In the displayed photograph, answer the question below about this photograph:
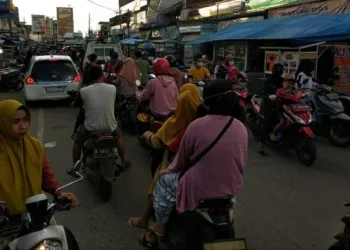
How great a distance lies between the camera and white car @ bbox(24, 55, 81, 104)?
11.4 m

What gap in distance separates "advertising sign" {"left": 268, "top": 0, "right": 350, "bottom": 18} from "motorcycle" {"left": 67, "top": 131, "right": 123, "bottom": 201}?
36.3 ft

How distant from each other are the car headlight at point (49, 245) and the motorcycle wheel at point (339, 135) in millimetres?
6681

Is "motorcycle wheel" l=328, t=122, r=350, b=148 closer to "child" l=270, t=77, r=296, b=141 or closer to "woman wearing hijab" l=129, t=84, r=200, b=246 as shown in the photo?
"child" l=270, t=77, r=296, b=141

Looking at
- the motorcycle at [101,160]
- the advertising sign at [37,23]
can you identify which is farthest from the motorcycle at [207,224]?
the advertising sign at [37,23]

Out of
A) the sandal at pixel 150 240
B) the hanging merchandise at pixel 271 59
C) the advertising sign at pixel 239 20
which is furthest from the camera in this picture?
the advertising sign at pixel 239 20

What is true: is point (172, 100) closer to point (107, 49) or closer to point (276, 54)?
point (276, 54)

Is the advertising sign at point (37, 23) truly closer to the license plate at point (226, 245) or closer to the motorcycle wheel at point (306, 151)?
the motorcycle wheel at point (306, 151)

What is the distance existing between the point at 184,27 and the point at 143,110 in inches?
777

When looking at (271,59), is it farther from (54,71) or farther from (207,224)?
(207,224)

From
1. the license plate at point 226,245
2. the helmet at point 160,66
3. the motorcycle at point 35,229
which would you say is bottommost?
the license plate at point 226,245

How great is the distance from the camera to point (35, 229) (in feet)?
7.10

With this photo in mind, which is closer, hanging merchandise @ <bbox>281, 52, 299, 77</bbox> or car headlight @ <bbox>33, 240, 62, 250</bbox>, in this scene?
car headlight @ <bbox>33, 240, 62, 250</bbox>

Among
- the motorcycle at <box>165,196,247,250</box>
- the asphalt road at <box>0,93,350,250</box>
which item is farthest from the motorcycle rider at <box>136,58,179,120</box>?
the motorcycle at <box>165,196,247,250</box>

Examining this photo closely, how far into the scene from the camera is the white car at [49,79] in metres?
11.4
